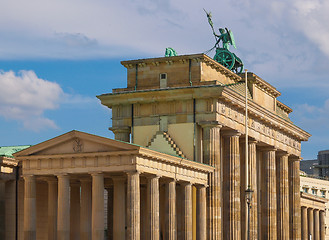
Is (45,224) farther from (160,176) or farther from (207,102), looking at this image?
(207,102)

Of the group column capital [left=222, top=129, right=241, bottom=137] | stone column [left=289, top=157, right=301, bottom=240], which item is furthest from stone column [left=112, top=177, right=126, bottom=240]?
stone column [left=289, top=157, right=301, bottom=240]

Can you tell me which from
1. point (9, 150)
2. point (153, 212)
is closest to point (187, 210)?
point (153, 212)

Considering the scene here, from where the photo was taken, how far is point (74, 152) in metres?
69.8

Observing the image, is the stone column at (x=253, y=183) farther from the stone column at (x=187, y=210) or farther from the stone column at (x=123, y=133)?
the stone column at (x=187, y=210)

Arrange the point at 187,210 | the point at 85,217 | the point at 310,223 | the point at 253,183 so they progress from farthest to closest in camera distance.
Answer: the point at 310,223
the point at 253,183
the point at 187,210
the point at 85,217

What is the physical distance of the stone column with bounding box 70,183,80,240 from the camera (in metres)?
76.2

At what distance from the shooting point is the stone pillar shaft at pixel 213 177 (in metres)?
83.1

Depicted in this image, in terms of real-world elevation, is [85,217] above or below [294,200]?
below

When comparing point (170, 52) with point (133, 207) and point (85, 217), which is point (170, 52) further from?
point (133, 207)

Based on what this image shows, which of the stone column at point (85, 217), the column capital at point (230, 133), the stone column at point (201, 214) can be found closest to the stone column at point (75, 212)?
the stone column at point (85, 217)

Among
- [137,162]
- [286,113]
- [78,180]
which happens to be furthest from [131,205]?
[286,113]

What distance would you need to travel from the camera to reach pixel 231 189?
8806cm

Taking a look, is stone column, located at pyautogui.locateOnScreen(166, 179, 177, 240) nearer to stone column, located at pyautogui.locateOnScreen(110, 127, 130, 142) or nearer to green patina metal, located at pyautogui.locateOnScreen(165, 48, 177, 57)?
stone column, located at pyautogui.locateOnScreen(110, 127, 130, 142)

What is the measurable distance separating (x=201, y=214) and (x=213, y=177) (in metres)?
4.47
